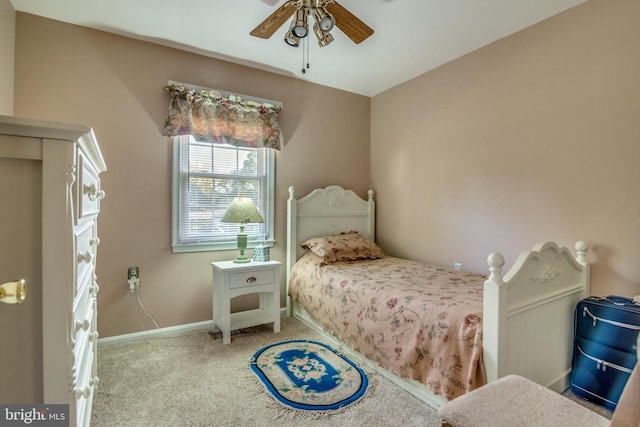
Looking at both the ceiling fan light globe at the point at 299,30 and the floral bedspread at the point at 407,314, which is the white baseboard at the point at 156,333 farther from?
the ceiling fan light globe at the point at 299,30

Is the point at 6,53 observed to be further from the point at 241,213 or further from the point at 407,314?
the point at 407,314

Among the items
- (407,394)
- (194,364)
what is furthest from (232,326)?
(407,394)

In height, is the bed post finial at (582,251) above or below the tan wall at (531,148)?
below

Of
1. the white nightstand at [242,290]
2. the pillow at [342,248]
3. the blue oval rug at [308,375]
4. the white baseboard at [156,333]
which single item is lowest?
the blue oval rug at [308,375]

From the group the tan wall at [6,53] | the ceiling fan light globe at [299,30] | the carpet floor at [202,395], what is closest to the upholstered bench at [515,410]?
the carpet floor at [202,395]

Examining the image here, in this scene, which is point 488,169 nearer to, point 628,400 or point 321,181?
point 321,181

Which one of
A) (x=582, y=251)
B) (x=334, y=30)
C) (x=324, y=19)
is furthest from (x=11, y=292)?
(x=582, y=251)

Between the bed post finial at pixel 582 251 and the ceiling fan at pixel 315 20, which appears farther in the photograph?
the bed post finial at pixel 582 251

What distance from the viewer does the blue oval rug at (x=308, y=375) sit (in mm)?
1911

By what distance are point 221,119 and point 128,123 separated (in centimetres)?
75

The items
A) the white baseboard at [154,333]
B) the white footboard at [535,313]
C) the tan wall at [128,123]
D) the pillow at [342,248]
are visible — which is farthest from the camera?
the pillow at [342,248]

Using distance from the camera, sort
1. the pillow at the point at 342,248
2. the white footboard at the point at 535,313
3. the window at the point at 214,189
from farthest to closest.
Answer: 1. the pillow at the point at 342,248
2. the window at the point at 214,189
3. the white footboard at the point at 535,313

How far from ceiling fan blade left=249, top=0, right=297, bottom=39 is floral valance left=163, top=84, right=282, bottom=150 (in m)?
1.00

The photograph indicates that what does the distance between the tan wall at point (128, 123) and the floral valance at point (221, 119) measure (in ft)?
0.43
